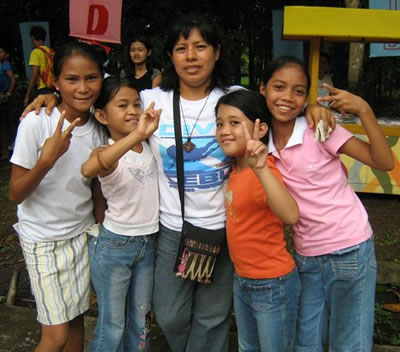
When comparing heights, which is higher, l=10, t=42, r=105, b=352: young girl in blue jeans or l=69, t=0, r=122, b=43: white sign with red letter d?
l=69, t=0, r=122, b=43: white sign with red letter d

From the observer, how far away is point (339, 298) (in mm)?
1771

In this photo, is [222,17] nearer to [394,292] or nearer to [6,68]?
[6,68]

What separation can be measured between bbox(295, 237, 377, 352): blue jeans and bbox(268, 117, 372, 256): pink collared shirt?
0.06 metres

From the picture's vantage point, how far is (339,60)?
10422 mm

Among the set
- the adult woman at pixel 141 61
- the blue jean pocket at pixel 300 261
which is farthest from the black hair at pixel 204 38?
the adult woman at pixel 141 61

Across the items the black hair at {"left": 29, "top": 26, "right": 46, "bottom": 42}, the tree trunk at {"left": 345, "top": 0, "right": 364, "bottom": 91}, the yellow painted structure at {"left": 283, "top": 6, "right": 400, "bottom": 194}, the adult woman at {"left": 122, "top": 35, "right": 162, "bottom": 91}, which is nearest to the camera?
the yellow painted structure at {"left": 283, "top": 6, "right": 400, "bottom": 194}

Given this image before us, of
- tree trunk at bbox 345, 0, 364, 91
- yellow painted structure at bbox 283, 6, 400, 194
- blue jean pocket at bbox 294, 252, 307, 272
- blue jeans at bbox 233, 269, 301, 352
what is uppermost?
tree trunk at bbox 345, 0, 364, 91

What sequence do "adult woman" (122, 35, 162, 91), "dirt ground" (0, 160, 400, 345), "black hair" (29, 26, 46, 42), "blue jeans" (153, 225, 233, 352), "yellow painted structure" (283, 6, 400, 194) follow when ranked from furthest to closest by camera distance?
"black hair" (29, 26, 46, 42) < "adult woman" (122, 35, 162, 91) < "dirt ground" (0, 160, 400, 345) < "yellow painted structure" (283, 6, 400, 194) < "blue jeans" (153, 225, 233, 352)

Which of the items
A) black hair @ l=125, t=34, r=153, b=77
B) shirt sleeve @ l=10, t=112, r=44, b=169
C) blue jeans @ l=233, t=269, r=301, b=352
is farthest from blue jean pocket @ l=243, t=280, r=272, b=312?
black hair @ l=125, t=34, r=153, b=77

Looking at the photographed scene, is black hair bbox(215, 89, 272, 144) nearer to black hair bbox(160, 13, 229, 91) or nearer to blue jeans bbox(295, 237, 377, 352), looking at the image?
black hair bbox(160, 13, 229, 91)

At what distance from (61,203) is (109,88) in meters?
0.57

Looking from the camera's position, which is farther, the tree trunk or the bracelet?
the tree trunk

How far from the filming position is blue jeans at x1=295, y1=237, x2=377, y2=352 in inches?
68.2

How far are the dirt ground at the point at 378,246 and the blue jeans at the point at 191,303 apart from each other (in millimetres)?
1200
